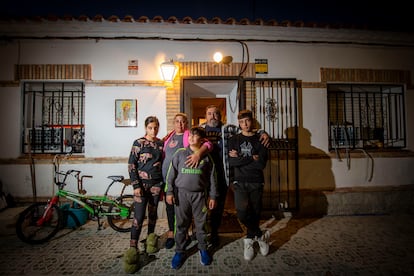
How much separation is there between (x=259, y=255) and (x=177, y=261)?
1.24 metres

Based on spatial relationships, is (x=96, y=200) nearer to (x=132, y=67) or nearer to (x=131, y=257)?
(x=131, y=257)

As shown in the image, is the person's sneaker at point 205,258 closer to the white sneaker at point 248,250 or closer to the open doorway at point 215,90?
the white sneaker at point 248,250

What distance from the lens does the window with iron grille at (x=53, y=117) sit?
4473mm

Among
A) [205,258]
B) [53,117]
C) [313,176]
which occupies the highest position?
[53,117]

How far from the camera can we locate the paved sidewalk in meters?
2.56

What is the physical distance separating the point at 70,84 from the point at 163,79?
7.64ft

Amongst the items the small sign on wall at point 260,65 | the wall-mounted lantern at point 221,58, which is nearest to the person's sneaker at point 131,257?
the wall-mounted lantern at point 221,58

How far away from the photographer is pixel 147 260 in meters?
2.76

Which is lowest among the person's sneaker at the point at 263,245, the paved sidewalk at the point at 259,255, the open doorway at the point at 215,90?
the paved sidewalk at the point at 259,255

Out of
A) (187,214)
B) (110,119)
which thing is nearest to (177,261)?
(187,214)

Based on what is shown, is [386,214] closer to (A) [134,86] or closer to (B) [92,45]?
(A) [134,86]

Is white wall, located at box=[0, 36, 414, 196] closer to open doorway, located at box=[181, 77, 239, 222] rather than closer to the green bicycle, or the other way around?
open doorway, located at box=[181, 77, 239, 222]

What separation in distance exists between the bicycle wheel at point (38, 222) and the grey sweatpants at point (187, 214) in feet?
7.80

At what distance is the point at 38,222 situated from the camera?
331cm
